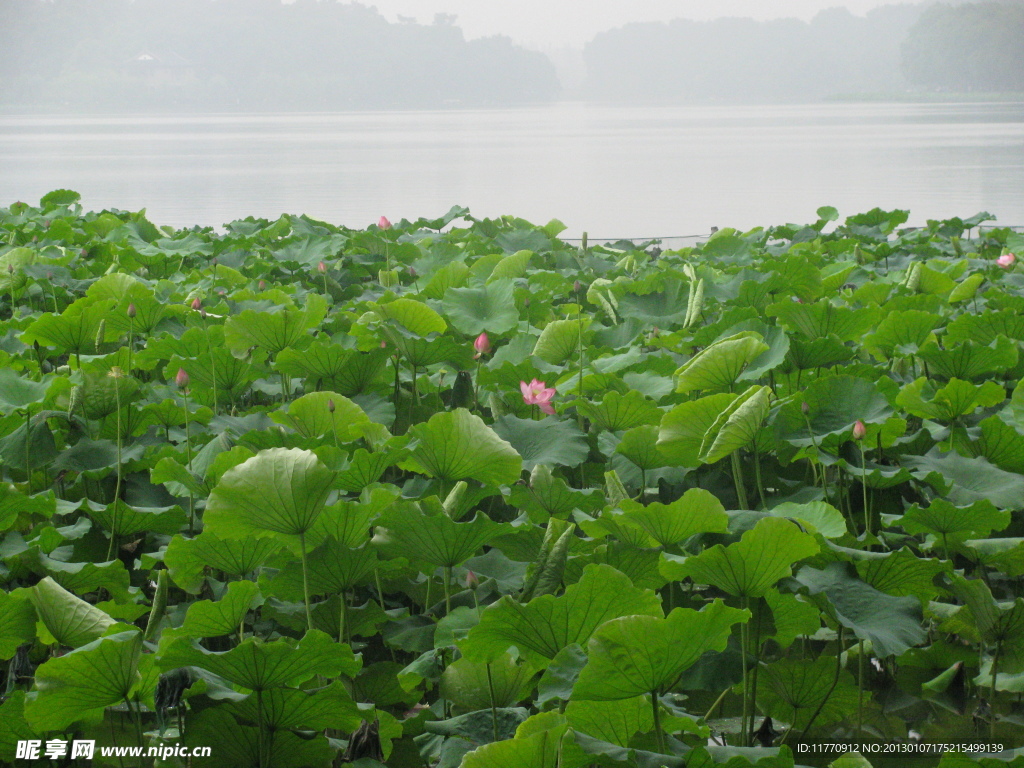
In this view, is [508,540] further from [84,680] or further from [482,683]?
[84,680]

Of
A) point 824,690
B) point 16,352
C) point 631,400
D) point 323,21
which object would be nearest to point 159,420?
point 16,352

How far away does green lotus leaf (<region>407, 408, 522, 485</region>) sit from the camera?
0.92 meters

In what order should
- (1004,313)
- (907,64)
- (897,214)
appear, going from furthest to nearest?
(907,64) < (897,214) < (1004,313)

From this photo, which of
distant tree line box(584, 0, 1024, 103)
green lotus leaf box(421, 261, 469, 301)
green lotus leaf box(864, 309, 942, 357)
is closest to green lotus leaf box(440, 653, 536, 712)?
green lotus leaf box(864, 309, 942, 357)

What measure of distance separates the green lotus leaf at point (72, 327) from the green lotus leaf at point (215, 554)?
0.59 m

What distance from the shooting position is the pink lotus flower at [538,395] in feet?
3.84

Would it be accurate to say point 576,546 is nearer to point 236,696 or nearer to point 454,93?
point 236,696

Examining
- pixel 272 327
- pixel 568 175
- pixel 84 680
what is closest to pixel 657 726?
pixel 84 680

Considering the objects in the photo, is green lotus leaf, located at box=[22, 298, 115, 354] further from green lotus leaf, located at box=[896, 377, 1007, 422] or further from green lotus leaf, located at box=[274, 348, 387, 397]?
green lotus leaf, located at box=[896, 377, 1007, 422]

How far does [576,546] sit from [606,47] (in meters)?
24.1

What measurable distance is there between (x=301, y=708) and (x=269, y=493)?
16 cm

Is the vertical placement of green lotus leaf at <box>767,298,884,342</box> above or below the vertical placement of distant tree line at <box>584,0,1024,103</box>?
below

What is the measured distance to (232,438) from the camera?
45.0 inches

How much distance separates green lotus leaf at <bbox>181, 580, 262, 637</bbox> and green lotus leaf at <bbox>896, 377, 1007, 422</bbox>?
75cm
